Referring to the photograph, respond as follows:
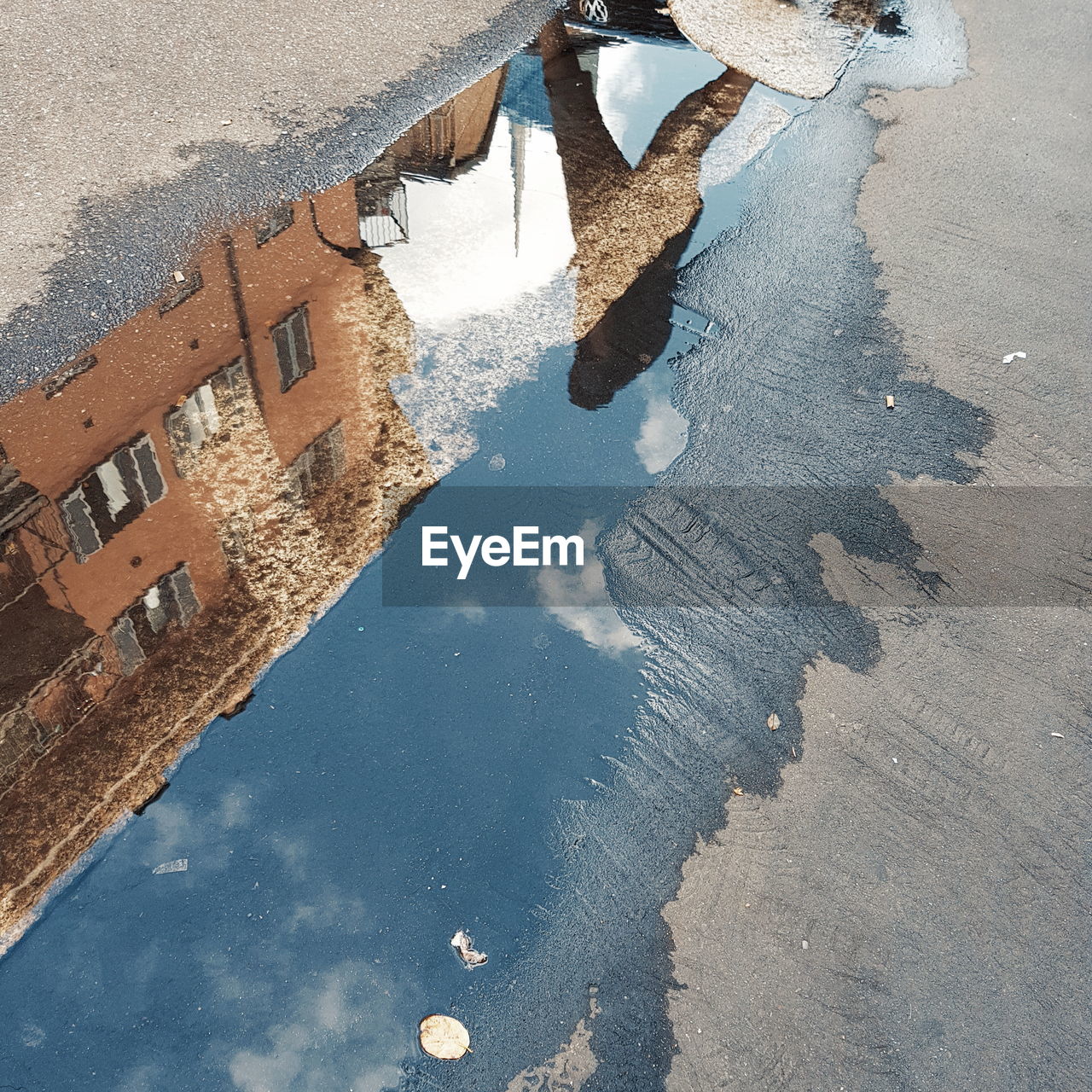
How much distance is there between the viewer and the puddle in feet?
10.0

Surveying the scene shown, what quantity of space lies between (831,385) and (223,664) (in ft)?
13.2

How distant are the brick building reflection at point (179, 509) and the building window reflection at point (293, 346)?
0.01 m

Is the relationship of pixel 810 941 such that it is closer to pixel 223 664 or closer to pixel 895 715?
pixel 895 715

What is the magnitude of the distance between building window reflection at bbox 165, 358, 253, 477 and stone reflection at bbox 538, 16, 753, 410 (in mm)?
1937

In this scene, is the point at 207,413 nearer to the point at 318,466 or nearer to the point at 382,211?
the point at 318,466

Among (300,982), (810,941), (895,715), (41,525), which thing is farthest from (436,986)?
(41,525)

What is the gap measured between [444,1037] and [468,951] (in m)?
0.29

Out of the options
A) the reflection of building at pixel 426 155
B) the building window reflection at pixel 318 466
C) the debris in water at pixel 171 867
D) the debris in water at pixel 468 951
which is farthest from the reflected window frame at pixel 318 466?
the debris in water at pixel 468 951

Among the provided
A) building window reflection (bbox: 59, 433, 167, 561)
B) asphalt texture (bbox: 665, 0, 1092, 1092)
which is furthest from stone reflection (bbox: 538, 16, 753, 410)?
building window reflection (bbox: 59, 433, 167, 561)

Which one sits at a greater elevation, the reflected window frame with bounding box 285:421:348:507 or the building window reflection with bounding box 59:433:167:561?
the building window reflection with bounding box 59:433:167:561

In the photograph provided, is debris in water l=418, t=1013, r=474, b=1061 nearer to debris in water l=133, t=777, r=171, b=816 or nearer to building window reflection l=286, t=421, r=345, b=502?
debris in water l=133, t=777, r=171, b=816

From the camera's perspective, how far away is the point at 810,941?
326cm

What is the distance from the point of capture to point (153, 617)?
4.04 m

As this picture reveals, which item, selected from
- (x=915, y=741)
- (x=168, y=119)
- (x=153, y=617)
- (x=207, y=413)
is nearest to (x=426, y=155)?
(x=168, y=119)
